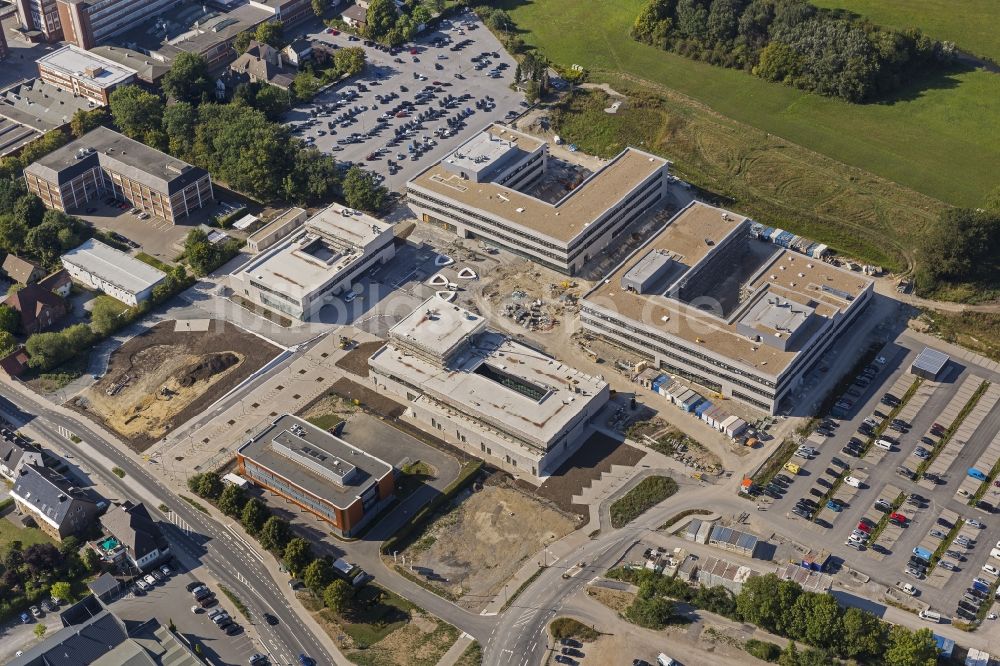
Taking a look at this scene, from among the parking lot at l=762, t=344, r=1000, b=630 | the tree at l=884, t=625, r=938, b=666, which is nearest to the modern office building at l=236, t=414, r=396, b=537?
the parking lot at l=762, t=344, r=1000, b=630

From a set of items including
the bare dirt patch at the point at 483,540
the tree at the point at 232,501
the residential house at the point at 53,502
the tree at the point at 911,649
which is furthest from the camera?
the tree at the point at 232,501

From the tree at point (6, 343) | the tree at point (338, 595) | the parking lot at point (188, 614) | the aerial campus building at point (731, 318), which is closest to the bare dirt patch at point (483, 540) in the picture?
the tree at point (338, 595)

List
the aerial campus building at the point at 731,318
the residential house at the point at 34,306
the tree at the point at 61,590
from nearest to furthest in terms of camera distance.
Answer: the tree at the point at 61,590, the aerial campus building at the point at 731,318, the residential house at the point at 34,306

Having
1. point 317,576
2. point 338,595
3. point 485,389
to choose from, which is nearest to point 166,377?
point 485,389

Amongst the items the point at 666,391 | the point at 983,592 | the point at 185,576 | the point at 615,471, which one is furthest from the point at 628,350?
the point at 185,576

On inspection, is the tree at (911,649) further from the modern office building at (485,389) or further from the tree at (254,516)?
the tree at (254,516)

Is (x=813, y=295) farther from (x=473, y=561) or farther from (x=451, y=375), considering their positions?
(x=473, y=561)

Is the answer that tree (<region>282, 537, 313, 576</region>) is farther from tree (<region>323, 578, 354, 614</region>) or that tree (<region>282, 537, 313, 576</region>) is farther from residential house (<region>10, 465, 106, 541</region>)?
residential house (<region>10, 465, 106, 541</region>)
